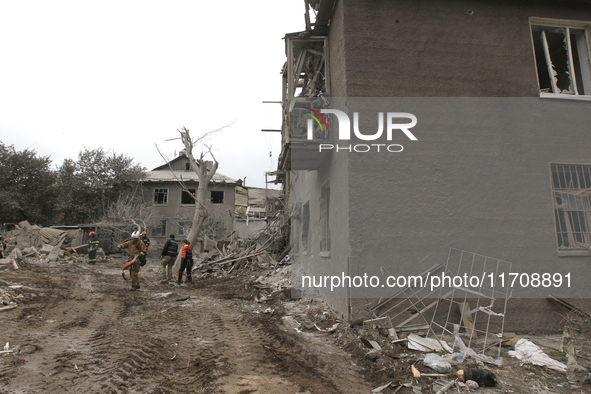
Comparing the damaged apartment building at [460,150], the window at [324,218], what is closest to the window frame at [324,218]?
the window at [324,218]

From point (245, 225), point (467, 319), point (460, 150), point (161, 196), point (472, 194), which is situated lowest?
point (467, 319)

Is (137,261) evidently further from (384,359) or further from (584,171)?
(584,171)

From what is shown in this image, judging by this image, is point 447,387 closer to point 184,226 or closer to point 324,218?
point 324,218

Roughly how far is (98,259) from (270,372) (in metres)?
20.1

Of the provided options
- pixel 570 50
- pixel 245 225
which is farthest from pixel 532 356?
pixel 245 225

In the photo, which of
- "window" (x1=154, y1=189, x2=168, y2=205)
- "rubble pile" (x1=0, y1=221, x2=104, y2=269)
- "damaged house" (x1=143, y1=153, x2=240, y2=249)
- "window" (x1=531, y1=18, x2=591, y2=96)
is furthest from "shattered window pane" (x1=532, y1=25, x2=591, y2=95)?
"window" (x1=154, y1=189, x2=168, y2=205)

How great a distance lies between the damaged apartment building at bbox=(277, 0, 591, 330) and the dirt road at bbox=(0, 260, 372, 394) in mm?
1638

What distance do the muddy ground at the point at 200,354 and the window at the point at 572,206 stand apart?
9.53 ft

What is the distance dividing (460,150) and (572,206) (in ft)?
7.60

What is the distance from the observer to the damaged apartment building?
20.3ft

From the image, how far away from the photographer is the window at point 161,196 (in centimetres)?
3055

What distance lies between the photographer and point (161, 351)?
16.1 feet

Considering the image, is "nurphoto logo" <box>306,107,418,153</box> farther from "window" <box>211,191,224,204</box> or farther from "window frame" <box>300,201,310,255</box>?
"window" <box>211,191,224,204</box>

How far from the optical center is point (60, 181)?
27531mm
